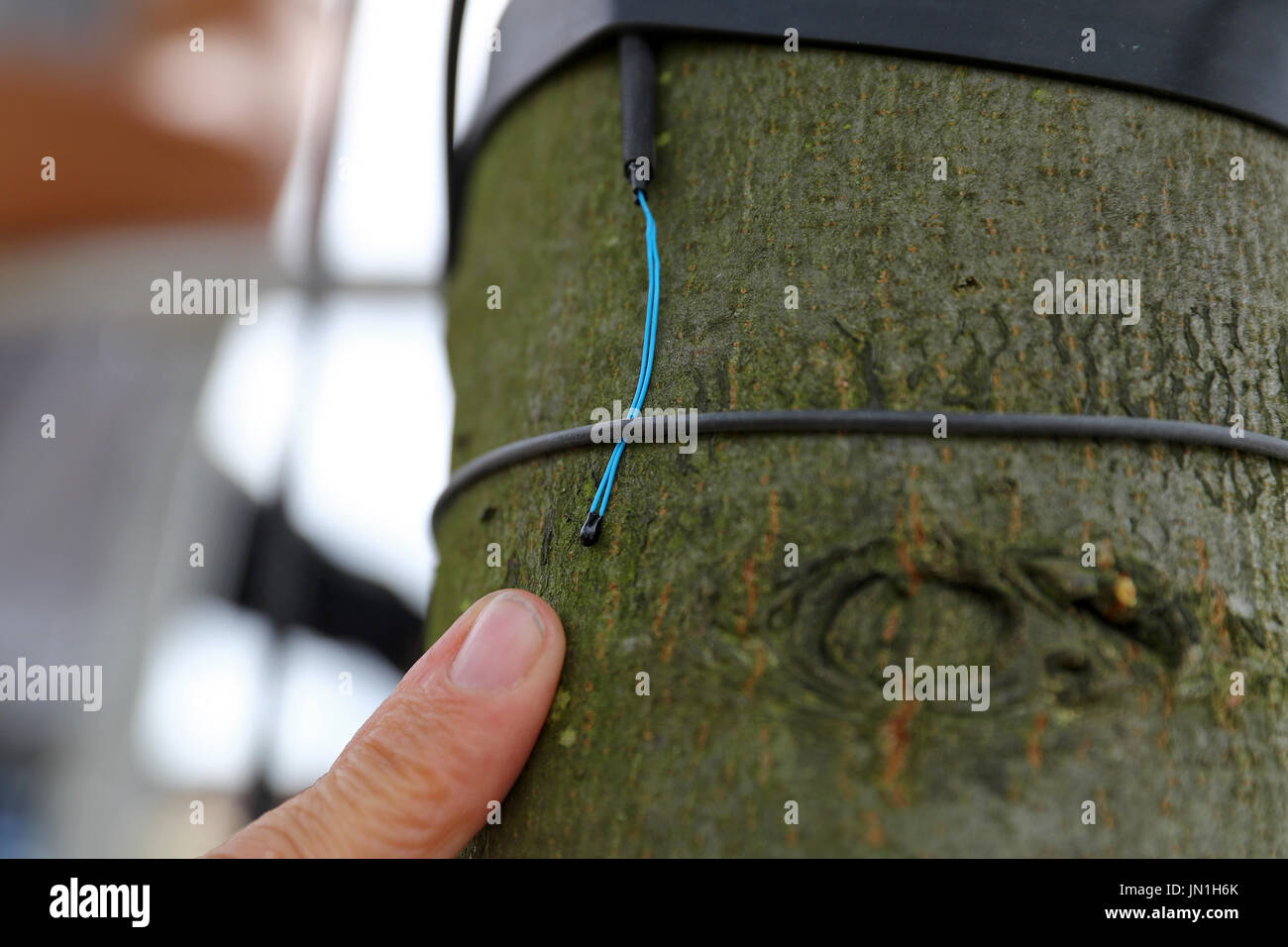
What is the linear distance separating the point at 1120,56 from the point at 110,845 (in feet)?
9.04

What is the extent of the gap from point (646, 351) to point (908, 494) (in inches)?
7.6

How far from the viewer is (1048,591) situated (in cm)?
52

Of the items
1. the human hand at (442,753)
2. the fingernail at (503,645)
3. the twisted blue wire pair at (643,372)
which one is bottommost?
the human hand at (442,753)

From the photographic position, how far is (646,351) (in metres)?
0.62

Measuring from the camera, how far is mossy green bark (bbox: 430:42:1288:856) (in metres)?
0.51

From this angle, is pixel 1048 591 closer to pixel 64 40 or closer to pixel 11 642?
pixel 64 40

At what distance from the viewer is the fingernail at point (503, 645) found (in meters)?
0.59

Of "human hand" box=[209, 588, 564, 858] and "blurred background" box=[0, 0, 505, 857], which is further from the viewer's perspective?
"blurred background" box=[0, 0, 505, 857]

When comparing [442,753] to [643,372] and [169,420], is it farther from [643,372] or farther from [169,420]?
[169,420]

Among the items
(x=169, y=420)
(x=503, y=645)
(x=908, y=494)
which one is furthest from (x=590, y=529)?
(x=169, y=420)

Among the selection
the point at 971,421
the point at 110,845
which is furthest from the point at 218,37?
the point at 971,421

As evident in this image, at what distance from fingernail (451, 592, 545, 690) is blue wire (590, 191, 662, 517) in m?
0.08

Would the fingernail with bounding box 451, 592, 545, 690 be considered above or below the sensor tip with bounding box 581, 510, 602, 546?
below

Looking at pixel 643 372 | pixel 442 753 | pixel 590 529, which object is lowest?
pixel 442 753
